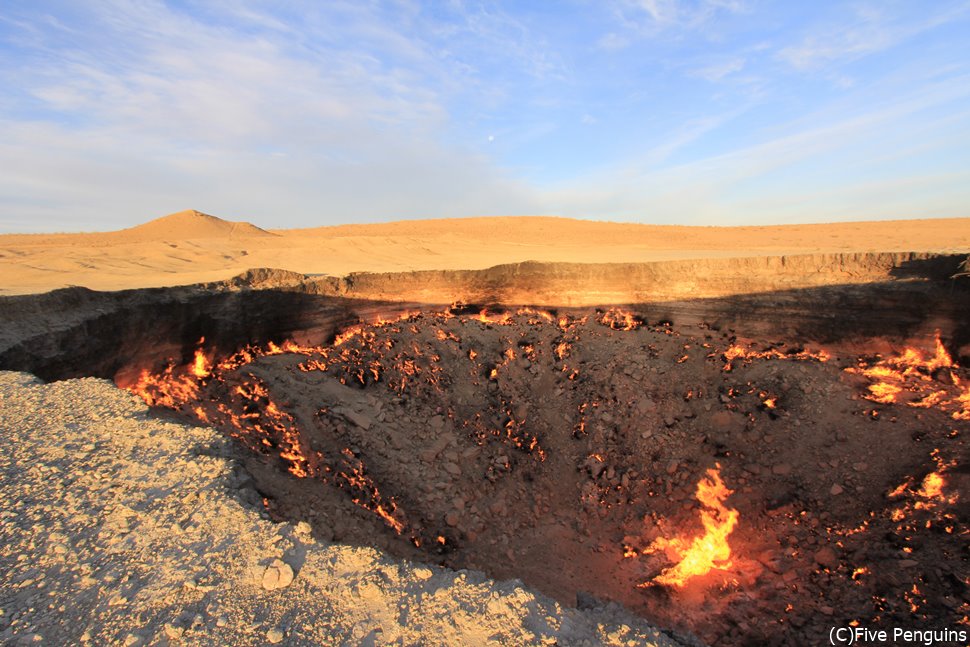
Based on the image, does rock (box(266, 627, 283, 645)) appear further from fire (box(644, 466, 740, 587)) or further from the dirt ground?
fire (box(644, 466, 740, 587))

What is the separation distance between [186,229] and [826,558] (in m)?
25.0

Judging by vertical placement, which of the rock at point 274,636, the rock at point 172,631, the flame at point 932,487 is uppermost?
the rock at point 172,631

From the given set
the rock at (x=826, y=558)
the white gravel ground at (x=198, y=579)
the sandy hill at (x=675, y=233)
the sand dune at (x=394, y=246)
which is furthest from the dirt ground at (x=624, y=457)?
the sandy hill at (x=675, y=233)

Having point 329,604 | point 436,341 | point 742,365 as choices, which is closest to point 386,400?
point 436,341

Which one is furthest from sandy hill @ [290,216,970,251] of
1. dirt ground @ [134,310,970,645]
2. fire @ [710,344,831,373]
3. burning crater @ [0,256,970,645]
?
dirt ground @ [134,310,970,645]

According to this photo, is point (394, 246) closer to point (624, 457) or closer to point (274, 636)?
point (624, 457)

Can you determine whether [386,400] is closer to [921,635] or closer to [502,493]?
[502,493]

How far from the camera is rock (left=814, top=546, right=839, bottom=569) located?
13.4ft

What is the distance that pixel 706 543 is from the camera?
468 cm

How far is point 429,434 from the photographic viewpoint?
5320 mm

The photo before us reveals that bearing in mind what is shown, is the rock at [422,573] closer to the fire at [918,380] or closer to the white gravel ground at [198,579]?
the white gravel ground at [198,579]

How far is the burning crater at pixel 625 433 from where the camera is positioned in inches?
158

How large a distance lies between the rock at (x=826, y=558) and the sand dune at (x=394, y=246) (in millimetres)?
3859

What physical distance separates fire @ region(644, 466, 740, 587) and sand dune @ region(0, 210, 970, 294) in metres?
3.60
